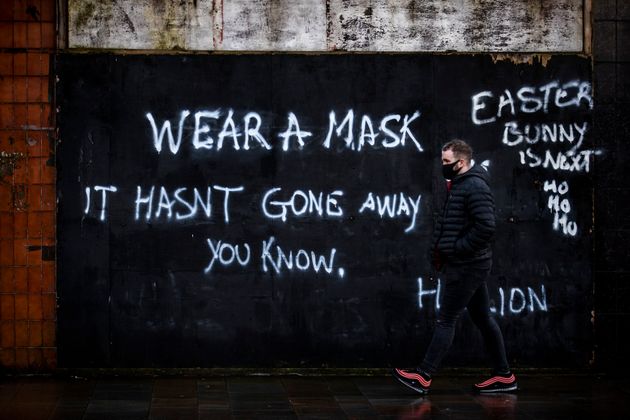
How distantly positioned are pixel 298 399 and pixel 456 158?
222cm

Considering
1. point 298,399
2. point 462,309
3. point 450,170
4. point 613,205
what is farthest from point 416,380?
point 613,205

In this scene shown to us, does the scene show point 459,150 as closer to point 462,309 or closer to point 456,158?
point 456,158

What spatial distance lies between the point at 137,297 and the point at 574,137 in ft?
13.3

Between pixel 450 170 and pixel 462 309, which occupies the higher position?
pixel 450 170

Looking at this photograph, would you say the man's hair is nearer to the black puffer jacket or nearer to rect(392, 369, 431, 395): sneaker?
the black puffer jacket

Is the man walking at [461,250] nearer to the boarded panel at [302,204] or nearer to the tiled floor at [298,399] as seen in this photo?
the tiled floor at [298,399]

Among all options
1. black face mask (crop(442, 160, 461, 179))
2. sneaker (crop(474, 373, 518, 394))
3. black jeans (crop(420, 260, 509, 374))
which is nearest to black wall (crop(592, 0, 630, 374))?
sneaker (crop(474, 373, 518, 394))

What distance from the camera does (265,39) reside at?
8.44 metres

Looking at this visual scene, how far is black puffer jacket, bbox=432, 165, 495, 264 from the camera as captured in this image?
736cm

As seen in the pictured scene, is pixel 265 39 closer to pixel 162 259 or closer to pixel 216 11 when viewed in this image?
pixel 216 11

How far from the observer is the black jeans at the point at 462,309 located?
7.52 meters

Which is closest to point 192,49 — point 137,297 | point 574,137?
point 137,297

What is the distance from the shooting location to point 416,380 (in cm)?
768

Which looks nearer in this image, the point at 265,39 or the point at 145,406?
the point at 145,406
